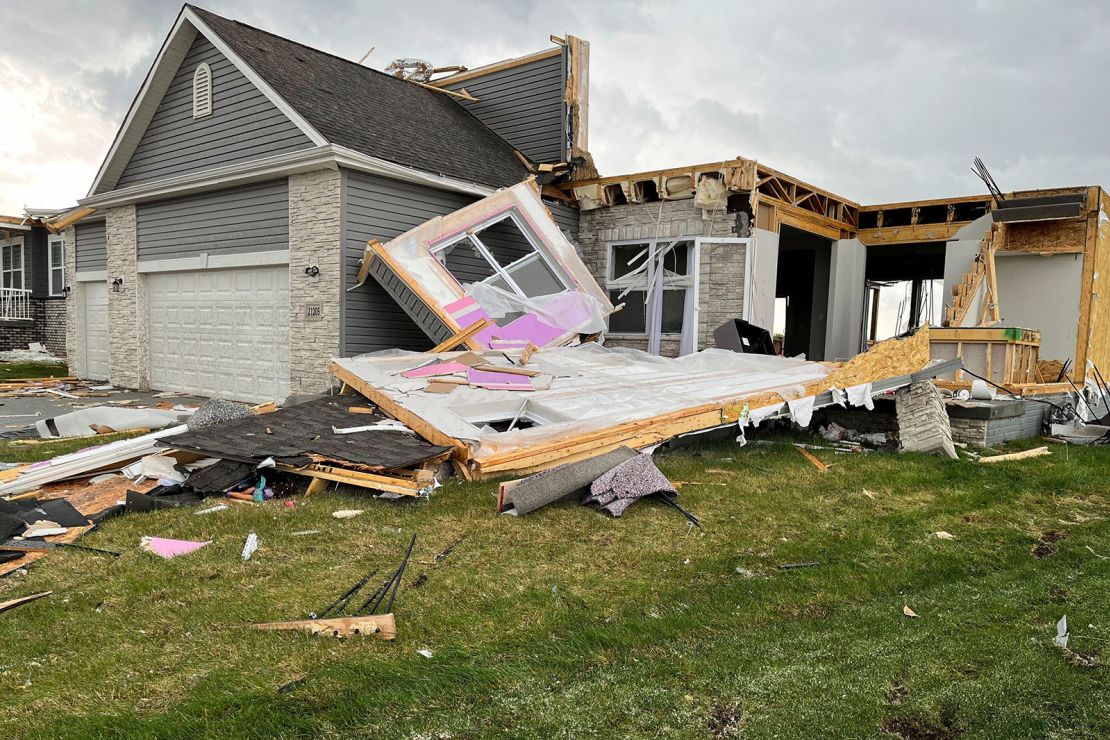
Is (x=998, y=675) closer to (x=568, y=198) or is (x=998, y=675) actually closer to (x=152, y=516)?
(x=152, y=516)

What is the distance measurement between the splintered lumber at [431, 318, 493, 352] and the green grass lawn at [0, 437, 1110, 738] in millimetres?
3632

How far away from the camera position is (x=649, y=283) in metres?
12.7

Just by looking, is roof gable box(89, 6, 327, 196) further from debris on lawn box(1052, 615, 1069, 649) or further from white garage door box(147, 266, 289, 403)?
debris on lawn box(1052, 615, 1069, 649)

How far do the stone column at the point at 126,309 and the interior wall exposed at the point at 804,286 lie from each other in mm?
12645

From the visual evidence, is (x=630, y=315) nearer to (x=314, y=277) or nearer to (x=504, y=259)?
(x=504, y=259)

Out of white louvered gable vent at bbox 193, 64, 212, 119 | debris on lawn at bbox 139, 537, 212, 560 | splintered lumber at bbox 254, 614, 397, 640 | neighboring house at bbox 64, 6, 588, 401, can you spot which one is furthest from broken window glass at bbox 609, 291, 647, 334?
splintered lumber at bbox 254, 614, 397, 640

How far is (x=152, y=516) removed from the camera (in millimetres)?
5211

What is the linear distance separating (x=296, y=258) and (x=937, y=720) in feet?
34.6

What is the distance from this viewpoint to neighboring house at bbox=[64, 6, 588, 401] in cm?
1079

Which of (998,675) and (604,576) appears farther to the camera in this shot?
(604,576)

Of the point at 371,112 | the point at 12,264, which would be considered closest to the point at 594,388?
the point at 371,112

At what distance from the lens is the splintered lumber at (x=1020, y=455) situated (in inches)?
300

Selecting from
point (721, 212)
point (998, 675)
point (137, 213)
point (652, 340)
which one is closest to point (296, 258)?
point (137, 213)

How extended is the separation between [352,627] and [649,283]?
33.3 ft
